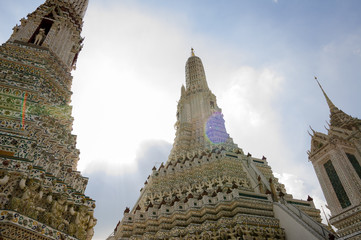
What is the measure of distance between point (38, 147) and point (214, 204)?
12644mm

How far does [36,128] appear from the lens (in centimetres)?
724

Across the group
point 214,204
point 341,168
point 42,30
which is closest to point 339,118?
point 341,168

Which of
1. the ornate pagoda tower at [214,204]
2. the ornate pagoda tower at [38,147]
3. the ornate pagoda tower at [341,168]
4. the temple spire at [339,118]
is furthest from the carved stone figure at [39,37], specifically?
the temple spire at [339,118]

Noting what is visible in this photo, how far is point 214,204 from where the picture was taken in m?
16.7

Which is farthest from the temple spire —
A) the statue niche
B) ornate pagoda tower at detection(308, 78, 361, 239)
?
the statue niche

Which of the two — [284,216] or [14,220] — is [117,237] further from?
[14,220]

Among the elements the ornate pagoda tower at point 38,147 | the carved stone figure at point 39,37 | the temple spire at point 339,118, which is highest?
the temple spire at point 339,118

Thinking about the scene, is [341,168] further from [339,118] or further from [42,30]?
[42,30]

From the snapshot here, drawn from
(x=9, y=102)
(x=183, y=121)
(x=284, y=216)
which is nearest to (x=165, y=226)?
(x=284, y=216)

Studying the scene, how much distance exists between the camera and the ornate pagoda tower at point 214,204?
48.0ft

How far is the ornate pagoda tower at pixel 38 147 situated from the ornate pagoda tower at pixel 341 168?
24.7m

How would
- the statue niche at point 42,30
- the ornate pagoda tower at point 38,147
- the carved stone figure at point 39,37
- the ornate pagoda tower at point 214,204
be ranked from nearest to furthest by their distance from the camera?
the ornate pagoda tower at point 38,147 < the carved stone figure at point 39,37 < the statue niche at point 42,30 < the ornate pagoda tower at point 214,204

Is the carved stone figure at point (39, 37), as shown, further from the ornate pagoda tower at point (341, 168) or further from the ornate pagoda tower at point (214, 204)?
the ornate pagoda tower at point (341, 168)

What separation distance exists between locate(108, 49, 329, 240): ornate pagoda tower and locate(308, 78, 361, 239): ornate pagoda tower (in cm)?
683
